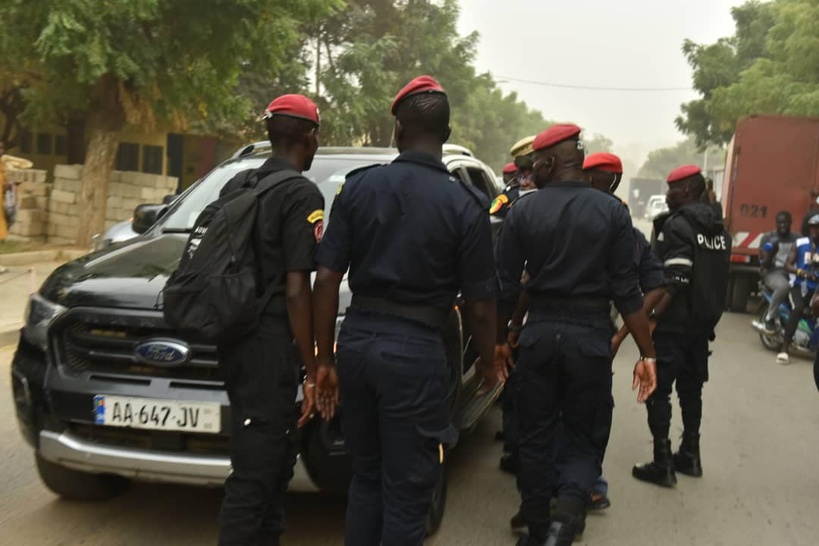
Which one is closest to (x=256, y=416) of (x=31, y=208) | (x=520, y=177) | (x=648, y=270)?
(x=648, y=270)

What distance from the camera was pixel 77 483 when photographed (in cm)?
395

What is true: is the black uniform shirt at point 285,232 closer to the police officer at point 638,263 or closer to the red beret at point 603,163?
the police officer at point 638,263

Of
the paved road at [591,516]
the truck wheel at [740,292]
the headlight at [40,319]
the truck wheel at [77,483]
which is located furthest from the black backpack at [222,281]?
the truck wheel at [740,292]

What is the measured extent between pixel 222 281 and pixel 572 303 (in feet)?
4.77

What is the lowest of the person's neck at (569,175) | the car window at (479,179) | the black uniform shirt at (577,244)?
the black uniform shirt at (577,244)

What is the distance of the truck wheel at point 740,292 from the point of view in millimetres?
12258

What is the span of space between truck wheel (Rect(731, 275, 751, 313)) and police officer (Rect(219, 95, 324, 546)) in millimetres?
10681

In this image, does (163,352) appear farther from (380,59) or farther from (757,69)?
(757,69)

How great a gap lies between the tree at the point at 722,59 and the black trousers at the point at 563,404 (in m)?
25.9

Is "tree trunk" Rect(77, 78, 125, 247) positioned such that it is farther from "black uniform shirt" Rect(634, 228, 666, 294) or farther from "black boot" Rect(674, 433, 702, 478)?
"black uniform shirt" Rect(634, 228, 666, 294)

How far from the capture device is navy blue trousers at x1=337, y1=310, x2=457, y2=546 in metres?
2.69

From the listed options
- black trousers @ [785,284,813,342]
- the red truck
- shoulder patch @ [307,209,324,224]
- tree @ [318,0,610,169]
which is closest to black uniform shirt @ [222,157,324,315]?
shoulder patch @ [307,209,324,224]

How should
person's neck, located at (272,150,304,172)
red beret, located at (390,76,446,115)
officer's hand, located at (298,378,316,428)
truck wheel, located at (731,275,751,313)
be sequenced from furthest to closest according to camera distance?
truck wheel, located at (731,275,751,313) → person's neck, located at (272,150,304,172) → officer's hand, located at (298,378,316,428) → red beret, located at (390,76,446,115)

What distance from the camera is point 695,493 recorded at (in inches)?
183
